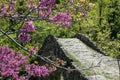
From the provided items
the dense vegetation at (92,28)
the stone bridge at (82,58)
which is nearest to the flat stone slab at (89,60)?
the stone bridge at (82,58)

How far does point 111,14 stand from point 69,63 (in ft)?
43.4

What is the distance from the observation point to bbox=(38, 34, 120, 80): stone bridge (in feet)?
31.1

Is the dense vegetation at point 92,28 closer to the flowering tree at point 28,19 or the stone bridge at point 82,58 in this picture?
the stone bridge at point 82,58

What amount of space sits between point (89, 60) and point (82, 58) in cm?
34

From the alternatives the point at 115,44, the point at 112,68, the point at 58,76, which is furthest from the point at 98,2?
the point at 112,68

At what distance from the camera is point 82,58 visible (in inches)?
448

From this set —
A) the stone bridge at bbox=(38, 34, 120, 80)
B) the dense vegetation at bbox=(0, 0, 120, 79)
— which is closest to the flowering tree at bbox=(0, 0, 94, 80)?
the stone bridge at bbox=(38, 34, 120, 80)

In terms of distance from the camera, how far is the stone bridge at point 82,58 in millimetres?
9481

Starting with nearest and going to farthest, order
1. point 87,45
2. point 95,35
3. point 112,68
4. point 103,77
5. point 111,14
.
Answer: point 103,77, point 112,68, point 87,45, point 95,35, point 111,14

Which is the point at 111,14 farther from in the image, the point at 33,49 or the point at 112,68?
the point at 33,49

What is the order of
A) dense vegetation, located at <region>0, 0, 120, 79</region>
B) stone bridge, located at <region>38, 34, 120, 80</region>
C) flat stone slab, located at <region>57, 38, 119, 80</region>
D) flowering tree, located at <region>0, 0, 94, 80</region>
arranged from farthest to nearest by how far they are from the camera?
1. dense vegetation, located at <region>0, 0, 120, 79</region>
2. stone bridge, located at <region>38, 34, 120, 80</region>
3. flat stone slab, located at <region>57, 38, 119, 80</region>
4. flowering tree, located at <region>0, 0, 94, 80</region>

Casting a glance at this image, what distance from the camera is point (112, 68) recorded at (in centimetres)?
1015

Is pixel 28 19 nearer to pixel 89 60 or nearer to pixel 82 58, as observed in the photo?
pixel 89 60

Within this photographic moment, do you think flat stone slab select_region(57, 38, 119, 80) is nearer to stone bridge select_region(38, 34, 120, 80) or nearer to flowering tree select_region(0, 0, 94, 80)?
stone bridge select_region(38, 34, 120, 80)
